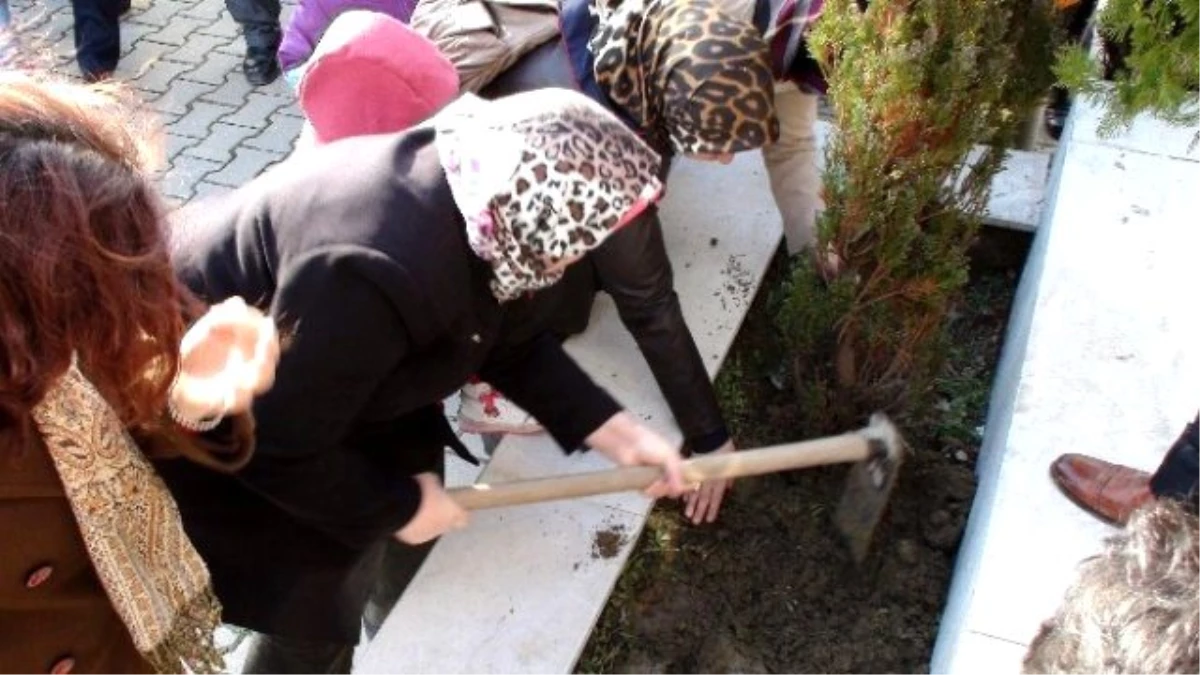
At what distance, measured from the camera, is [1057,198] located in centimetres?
325

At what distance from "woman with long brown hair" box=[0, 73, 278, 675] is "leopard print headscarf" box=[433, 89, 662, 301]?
0.37 metres

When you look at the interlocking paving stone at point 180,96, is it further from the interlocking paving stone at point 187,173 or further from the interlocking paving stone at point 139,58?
the interlocking paving stone at point 187,173

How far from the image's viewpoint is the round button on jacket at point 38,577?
56.0 inches

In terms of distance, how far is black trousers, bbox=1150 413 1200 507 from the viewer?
2209 mm

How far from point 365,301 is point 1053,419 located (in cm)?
170

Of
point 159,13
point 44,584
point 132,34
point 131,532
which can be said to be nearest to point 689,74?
point 131,532

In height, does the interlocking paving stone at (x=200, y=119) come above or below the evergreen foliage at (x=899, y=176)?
below

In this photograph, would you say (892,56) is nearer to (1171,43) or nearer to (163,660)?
(1171,43)

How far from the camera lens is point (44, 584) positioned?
57.4 inches

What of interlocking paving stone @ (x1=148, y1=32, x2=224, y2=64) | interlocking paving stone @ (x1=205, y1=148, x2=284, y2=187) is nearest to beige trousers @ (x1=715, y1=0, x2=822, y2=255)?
interlocking paving stone @ (x1=205, y1=148, x2=284, y2=187)

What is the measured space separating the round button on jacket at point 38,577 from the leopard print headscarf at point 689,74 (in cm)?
149

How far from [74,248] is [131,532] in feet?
1.54

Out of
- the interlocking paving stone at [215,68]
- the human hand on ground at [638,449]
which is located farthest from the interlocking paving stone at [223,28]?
the human hand on ground at [638,449]

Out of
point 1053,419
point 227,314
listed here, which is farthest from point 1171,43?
point 227,314
